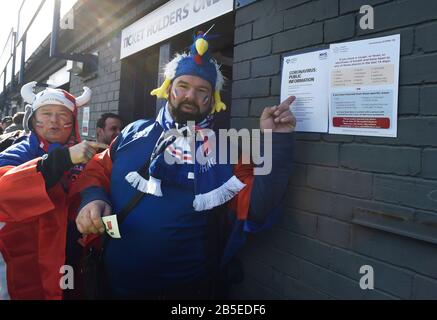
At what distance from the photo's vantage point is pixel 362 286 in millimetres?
1577

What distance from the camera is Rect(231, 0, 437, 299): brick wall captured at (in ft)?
4.43

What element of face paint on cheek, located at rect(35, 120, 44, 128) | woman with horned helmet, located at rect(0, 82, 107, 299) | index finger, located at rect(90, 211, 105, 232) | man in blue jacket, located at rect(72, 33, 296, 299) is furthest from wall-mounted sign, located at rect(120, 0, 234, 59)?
index finger, located at rect(90, 211, 105, 232)

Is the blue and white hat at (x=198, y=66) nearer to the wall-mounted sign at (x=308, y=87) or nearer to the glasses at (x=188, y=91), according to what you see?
the glasses at (x=188, y=91)

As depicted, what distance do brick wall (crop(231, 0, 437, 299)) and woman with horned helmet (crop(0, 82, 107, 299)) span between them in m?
1.11

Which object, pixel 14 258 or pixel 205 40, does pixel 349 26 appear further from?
pixel 14 258

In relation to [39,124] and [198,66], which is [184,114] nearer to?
[198,66]

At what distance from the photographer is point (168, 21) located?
319 cm

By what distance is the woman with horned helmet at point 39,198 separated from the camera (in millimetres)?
1791

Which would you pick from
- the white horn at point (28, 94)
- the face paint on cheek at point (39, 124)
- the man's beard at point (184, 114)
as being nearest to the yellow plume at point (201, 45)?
the man's beard at point (184, 114)

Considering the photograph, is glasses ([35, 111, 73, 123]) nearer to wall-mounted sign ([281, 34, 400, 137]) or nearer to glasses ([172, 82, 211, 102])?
glasses ([172, 82, 211, 102])

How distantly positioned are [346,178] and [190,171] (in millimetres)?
776

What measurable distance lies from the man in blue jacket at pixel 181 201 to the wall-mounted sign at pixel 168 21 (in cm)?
68
